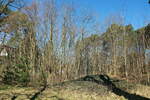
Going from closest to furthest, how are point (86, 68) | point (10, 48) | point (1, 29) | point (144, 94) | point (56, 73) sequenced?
point (144, 94)
point (56, 73)
point (10, 48)
point (1, 29)
point (86, 68)

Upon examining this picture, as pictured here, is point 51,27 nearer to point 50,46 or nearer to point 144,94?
point 50,46

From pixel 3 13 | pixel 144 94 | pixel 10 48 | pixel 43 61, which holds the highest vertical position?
pixel 3 13

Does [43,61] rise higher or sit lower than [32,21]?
lower

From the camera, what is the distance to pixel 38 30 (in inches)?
422

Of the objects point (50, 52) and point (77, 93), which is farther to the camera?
point (50, 52)

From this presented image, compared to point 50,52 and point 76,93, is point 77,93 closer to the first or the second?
point 76,93

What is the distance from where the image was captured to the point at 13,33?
1189 cm

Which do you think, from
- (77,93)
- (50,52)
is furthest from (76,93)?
(50,52)

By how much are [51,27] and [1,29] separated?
424 cm

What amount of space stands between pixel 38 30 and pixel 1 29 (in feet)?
11.2

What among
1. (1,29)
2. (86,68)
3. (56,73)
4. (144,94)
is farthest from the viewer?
(86,68)

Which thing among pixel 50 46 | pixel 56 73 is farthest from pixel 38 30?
pixel 56 73

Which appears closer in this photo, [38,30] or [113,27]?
Result: [38,30]

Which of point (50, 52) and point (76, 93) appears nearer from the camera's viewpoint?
point (76, 93)
